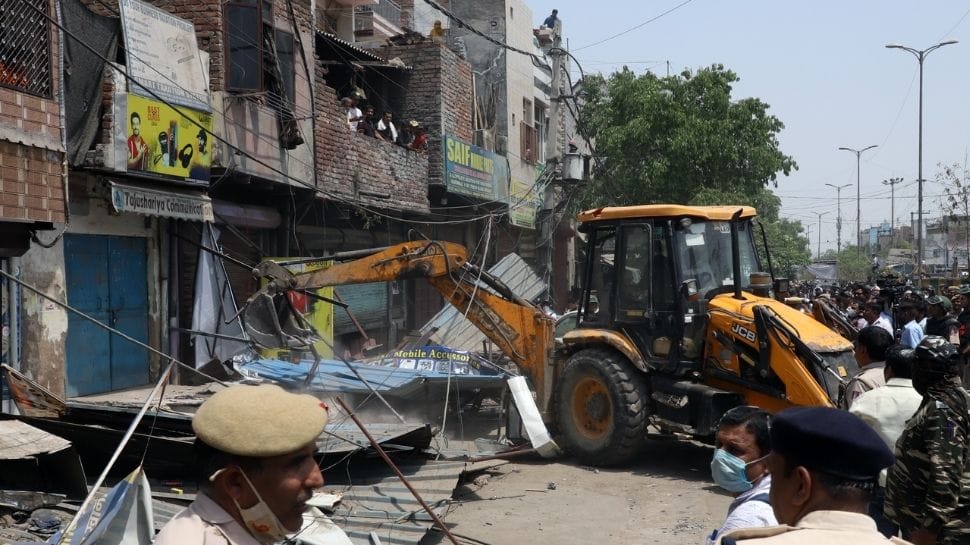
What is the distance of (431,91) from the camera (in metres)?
20.1

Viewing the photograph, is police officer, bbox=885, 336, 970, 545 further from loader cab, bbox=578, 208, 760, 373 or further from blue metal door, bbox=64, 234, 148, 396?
blue metal door, bbox=64, 234, 148, 396

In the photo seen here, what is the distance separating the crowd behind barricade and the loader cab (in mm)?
3897

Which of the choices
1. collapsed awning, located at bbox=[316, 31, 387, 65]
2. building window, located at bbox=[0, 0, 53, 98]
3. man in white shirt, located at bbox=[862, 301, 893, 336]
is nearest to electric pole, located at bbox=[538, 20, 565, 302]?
collapsed awning, located at bbox=[316, 31, 387, 65]

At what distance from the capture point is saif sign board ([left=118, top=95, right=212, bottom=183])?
10.9m

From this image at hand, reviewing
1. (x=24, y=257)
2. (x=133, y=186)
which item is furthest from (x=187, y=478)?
(x=133, y=186)

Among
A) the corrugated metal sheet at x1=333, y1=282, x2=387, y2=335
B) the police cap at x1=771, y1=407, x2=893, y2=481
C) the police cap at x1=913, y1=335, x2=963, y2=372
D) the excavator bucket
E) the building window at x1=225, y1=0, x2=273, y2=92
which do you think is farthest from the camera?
the corrugated metal sheet at x1=333, y1=282, x2=387, y2=335

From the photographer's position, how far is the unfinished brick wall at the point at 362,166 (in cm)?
1548

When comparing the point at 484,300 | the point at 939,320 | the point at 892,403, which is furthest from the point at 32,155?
the point at 939,320

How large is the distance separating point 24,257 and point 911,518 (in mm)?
→ 9281

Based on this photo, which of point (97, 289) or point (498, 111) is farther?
point (498, 111)

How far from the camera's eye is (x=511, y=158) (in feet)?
84.4

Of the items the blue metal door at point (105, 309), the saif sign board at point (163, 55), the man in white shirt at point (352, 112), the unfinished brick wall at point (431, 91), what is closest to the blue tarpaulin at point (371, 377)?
the blue metal door at point (105, 309)

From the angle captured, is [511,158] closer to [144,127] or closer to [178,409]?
[144,127]

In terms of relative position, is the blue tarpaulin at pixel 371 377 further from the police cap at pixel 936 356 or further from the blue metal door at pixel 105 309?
the police cap at pixel 936 356
